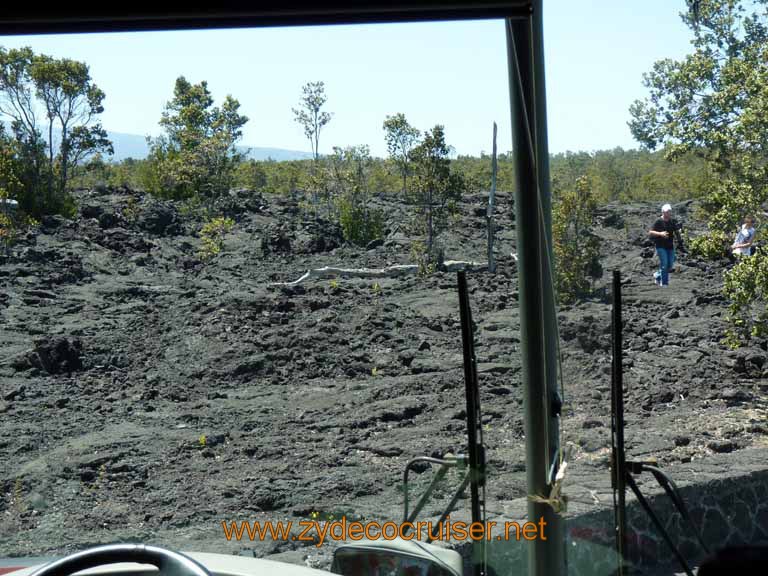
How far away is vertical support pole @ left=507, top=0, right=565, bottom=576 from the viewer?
1987 millimetres


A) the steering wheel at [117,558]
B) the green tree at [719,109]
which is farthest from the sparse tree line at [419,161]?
the steering wheel at [117,558]

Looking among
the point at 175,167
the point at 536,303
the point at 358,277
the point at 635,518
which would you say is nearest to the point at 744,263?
the point at 635,518

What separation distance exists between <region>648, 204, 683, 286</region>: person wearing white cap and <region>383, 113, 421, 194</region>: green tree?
3.09 metres

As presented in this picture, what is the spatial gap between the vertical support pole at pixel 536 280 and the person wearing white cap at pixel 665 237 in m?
7.48

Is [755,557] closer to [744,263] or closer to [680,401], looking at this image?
[744,263]

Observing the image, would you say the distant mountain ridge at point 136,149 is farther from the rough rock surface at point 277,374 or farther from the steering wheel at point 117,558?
the steering wheel at point 117,558

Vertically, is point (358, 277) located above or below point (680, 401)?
above

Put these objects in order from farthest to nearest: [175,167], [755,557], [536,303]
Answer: [175,167]
[536,303]
[755,557]

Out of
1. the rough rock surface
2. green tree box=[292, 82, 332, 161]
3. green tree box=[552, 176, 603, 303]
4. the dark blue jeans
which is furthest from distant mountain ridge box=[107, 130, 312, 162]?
the dark blue jeans

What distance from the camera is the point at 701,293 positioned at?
37.1 feet

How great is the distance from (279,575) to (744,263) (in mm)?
5560

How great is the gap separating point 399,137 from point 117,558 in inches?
382

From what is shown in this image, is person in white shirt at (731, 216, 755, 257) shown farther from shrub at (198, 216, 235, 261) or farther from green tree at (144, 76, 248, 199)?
shrub at (198, 216, 235, 261)

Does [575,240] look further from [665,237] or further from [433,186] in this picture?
[433,186]
